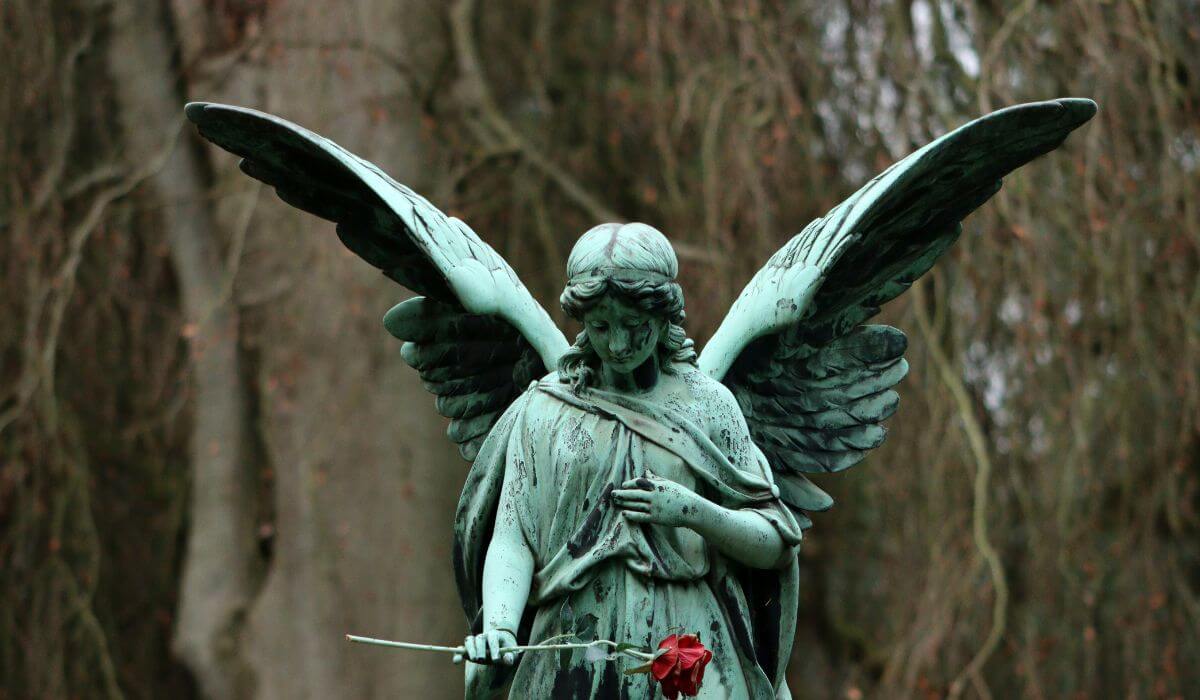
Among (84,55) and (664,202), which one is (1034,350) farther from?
(84,55)

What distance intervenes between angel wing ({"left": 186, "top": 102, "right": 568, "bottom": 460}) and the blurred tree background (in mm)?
3313

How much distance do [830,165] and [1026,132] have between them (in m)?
4.14

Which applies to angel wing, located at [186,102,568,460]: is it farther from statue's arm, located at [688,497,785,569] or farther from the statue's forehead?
statue's arm, located at [688,497,785,569]

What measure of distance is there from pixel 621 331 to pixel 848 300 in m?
0.78

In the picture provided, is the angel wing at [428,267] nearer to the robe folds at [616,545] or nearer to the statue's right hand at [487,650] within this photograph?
the robe folds at [616,545]

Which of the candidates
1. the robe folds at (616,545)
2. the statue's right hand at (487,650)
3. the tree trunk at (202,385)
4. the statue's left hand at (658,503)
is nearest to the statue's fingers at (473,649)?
the statue's right hand at (487,650)

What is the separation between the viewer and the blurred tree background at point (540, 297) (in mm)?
7785

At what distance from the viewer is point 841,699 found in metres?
9.02

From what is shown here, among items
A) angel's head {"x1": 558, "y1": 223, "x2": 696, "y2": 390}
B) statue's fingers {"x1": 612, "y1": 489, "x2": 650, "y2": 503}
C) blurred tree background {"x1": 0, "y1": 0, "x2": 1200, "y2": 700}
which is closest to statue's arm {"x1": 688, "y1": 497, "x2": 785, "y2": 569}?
statue's fingers {"x1": 612, "y1": 489, "x2": 650, "y2": 503}

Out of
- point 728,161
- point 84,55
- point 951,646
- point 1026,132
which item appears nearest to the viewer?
point 1026,132

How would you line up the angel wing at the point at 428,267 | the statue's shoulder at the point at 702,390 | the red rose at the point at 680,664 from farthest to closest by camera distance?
the angel wing at the point at 428,267
the statue's shoulder at the point at 702,390
the red rose at the point at 680,664

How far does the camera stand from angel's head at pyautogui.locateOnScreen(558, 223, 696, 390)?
3953 millimetres

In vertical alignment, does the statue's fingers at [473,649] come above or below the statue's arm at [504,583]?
below

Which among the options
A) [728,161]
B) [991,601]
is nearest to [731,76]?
[728,161]
